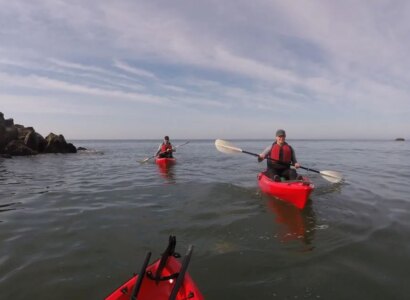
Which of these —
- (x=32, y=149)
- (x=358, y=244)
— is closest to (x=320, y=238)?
(x=358, y=244)

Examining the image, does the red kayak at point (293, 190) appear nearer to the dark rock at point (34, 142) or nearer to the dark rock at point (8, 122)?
A: the dark rock at point (34, 142)

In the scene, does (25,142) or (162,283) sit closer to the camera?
(162,283)

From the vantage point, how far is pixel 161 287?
420cm

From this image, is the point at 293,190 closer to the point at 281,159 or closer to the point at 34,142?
the point at 281,159

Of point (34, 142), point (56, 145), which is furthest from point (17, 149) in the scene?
point (56, 145)

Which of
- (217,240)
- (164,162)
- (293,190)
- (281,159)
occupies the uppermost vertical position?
(281,159)

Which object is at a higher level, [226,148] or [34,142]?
[226,148]

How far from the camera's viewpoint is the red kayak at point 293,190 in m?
9.09

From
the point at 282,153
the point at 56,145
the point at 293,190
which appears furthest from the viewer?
the point at 56,145

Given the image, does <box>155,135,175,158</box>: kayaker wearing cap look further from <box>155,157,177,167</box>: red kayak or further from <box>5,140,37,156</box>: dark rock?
<box>5,140,37,156</box>: dark rock

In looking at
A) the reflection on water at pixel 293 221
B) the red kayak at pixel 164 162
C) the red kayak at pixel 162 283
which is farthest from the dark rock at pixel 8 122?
the red kayak at pixel 162 283

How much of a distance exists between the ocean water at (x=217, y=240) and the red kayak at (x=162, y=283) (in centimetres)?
82

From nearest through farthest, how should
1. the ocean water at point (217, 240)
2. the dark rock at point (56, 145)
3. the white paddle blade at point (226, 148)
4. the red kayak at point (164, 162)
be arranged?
the ocean water at point (217, 240) < the white paddle blade at point (226, 148) < the red kayak at point (164, 162) < the dark rock at point (56, 145)

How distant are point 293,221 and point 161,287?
16.1 ft
